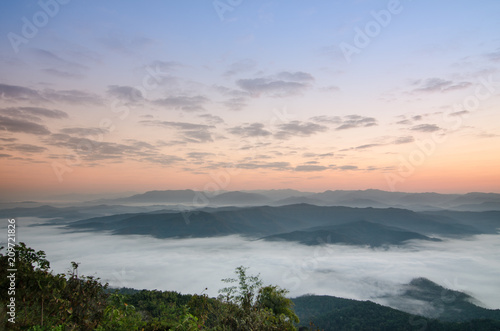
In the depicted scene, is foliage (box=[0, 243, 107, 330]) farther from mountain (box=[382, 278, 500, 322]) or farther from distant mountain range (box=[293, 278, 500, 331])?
mountain (box=[382, 278, 500, 322])

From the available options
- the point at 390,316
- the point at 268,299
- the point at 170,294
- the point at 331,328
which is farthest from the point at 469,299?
the point at 268,299

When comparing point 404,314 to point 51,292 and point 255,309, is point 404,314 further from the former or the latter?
point 51,292

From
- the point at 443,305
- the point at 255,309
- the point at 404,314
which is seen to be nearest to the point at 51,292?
the point at 255,309

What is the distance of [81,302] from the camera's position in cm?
1126

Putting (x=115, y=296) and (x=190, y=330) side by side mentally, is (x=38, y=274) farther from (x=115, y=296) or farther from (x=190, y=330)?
(x=190, y=330)

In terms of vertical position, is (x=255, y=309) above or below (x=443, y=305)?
above

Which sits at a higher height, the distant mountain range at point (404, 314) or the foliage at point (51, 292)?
the foliage at point (51, 292)

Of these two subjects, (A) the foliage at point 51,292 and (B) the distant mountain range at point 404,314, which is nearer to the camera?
(A) the foliage at point 51,292

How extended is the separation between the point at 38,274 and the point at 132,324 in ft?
15.8
